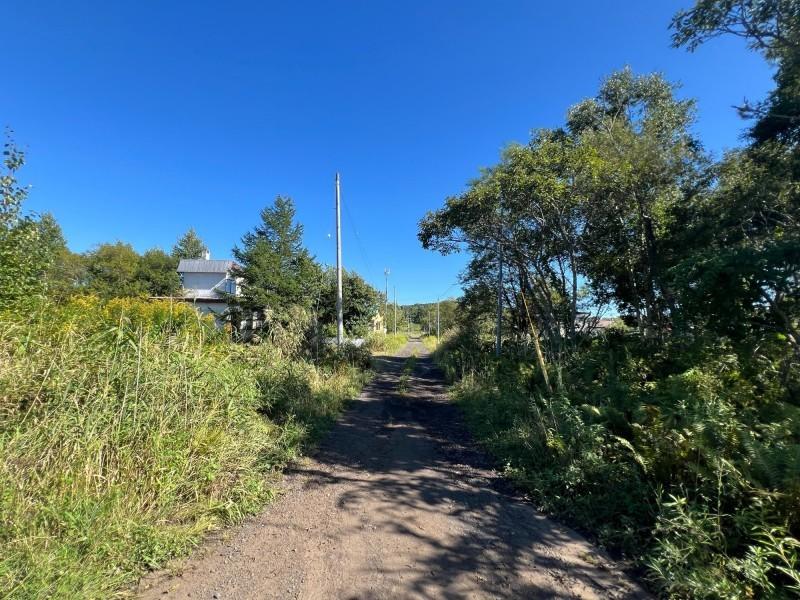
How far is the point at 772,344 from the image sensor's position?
17.1 feet

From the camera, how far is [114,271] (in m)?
40.4

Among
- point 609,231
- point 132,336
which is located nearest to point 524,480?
point 132,336

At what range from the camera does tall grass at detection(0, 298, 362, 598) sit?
7.82 feet

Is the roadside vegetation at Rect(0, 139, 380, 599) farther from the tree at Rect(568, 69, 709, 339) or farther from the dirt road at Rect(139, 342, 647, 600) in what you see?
the tree at Rect(568, 69, 709, 339)

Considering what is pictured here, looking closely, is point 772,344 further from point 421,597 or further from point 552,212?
point 421,597

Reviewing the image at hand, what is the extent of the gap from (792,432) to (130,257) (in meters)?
52.8

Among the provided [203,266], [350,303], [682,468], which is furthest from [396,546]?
[203,266]

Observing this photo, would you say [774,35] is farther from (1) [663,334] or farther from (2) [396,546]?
(2) [396,546]

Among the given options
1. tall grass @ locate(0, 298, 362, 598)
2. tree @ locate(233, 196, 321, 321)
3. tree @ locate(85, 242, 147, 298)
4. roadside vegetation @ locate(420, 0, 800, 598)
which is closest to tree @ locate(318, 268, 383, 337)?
tree @ locate(233, 196, 321, 321)

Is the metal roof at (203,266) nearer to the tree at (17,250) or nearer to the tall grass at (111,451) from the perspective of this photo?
the tree at (17,250)

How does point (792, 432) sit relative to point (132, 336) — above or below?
below

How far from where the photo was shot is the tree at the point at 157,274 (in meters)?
42.4

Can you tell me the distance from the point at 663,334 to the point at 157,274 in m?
49.2

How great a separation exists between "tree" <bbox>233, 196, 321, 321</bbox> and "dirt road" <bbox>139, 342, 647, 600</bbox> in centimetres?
1451
